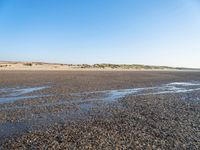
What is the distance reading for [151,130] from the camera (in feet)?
34.8

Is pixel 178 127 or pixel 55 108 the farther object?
pixel 55 108

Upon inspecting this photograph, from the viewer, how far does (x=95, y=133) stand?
1007 centimetres

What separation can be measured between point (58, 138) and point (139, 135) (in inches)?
145

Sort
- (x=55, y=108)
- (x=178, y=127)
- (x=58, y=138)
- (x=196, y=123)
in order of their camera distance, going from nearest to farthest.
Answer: (x=58, y=138)
(x=178, y=127)
(x=196, y=123)
(x=55, y=108)

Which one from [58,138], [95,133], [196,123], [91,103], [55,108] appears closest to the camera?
[58,138]

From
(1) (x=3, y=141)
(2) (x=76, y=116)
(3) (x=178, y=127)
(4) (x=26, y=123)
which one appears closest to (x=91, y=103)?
(2) (x=76, y=116)

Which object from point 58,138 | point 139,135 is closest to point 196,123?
point 139,135

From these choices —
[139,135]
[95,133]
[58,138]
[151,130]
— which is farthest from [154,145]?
[58,138]

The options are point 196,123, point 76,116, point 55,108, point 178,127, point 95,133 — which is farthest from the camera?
point 55,108

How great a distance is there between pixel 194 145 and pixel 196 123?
11.8 ft

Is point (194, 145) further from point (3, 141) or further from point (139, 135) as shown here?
point (3, 141)

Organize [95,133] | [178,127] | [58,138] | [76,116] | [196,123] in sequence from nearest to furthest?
[58,138], [95,133], [178,127], [196,123], [76,116]

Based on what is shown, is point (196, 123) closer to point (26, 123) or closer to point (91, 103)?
point (91, 103)

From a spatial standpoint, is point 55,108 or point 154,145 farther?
point 55,108
